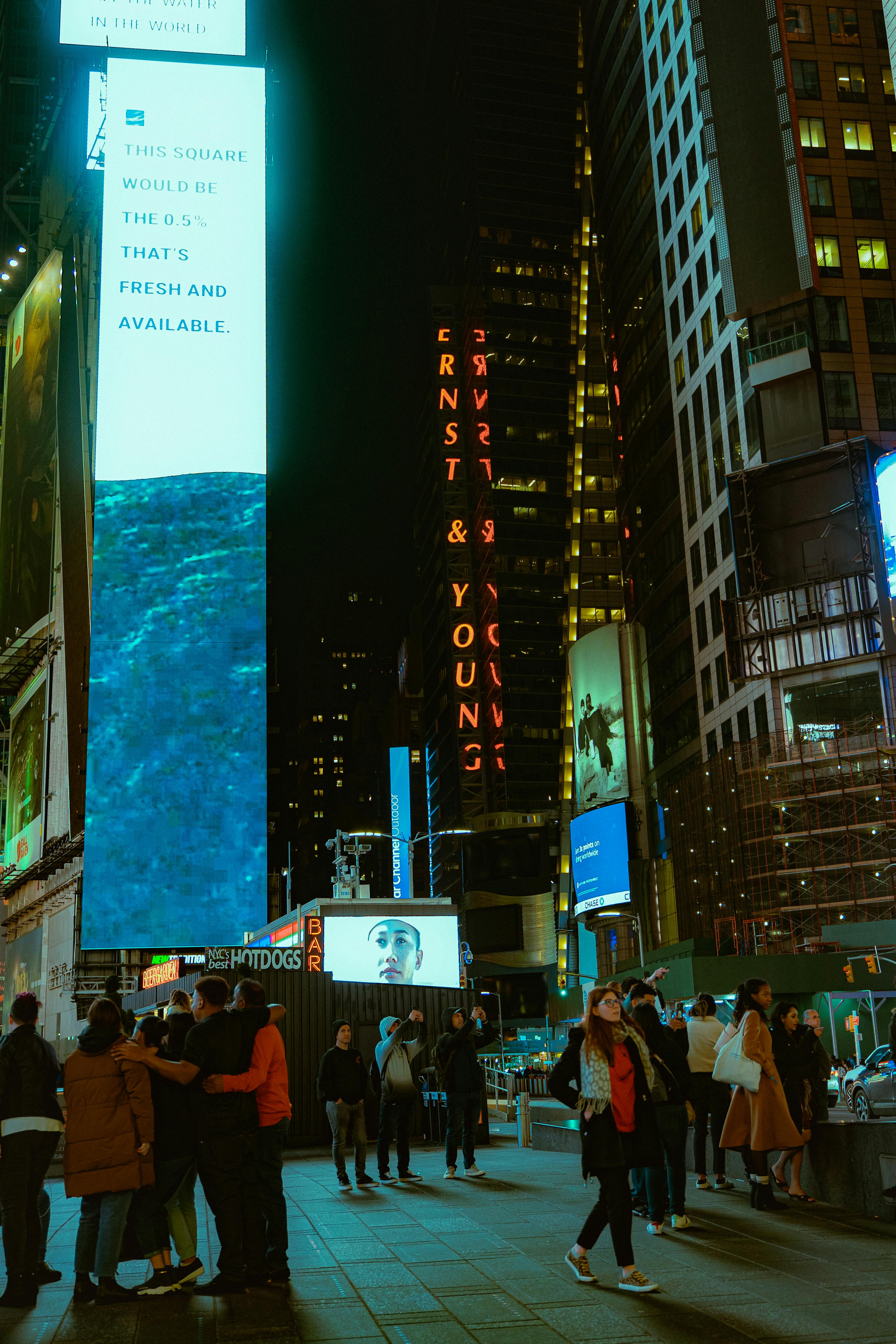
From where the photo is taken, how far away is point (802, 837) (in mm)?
47781

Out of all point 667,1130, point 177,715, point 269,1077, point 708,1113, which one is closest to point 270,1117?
point 269,1077

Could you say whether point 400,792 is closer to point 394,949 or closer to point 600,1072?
point 394,949

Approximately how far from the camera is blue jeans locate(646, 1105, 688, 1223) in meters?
10.0

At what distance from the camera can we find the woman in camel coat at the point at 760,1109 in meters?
10.7

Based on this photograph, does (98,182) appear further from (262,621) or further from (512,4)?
(512,4)

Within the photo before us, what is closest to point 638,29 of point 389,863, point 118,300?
point 118,300

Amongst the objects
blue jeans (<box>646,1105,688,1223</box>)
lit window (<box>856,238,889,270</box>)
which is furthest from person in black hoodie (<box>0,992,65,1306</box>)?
lit window (<box>856,238,889,270</box>)

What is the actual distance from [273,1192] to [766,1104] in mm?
4379

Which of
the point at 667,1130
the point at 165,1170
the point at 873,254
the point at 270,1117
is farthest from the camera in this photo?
the point at 873,254

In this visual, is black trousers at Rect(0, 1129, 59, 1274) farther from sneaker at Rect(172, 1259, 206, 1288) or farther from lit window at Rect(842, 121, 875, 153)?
lit window at Rect(842, 121, 875, 153)

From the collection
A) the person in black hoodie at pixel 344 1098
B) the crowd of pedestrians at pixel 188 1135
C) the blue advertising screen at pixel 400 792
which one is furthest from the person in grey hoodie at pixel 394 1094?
the blue advertising screen at pixel 400 792

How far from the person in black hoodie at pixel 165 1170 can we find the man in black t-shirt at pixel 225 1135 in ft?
0.60

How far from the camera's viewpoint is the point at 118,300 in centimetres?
3353

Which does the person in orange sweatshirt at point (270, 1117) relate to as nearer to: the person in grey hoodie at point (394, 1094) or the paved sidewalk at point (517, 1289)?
the paved sidewalk at point (517, 1289)
